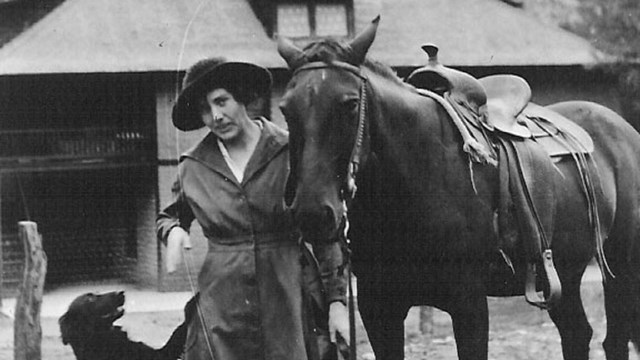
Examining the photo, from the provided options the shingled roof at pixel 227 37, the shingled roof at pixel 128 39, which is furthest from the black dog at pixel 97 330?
the shingled roof at pixel 128 39

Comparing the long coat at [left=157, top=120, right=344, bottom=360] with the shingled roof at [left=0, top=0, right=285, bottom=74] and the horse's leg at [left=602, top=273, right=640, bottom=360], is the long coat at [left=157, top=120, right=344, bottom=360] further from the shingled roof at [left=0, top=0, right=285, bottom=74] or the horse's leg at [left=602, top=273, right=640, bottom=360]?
the shingled roof at [left=0, top=0, right=285, bottom=74]

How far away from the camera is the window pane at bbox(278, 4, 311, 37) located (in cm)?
1401

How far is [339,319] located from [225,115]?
90cm

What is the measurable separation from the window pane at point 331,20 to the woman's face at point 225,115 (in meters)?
10.7

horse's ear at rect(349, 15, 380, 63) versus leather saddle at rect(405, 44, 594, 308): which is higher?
horse's ear at rect(349, 15, 380, 63)

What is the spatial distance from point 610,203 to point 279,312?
268cm

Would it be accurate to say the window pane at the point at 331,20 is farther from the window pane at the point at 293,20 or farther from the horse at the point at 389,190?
the horse at the point at 389,190

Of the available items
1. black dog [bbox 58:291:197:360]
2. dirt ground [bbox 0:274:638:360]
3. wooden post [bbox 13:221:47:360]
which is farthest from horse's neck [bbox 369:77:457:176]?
dirt ground [bbox 0:274:638:360]

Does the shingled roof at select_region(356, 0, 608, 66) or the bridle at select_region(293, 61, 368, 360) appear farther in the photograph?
the shingled roof at select_region(356, 0, 608, 66)

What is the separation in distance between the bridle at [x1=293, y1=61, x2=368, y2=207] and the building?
9184 mm

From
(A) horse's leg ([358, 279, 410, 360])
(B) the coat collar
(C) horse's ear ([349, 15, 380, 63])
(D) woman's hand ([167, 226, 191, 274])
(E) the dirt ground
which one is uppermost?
(C) horse's ear ([349, 15, 380, 63])

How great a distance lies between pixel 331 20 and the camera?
14.2 meters

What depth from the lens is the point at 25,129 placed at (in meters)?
13.4

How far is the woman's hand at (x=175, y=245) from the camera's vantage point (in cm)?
330
